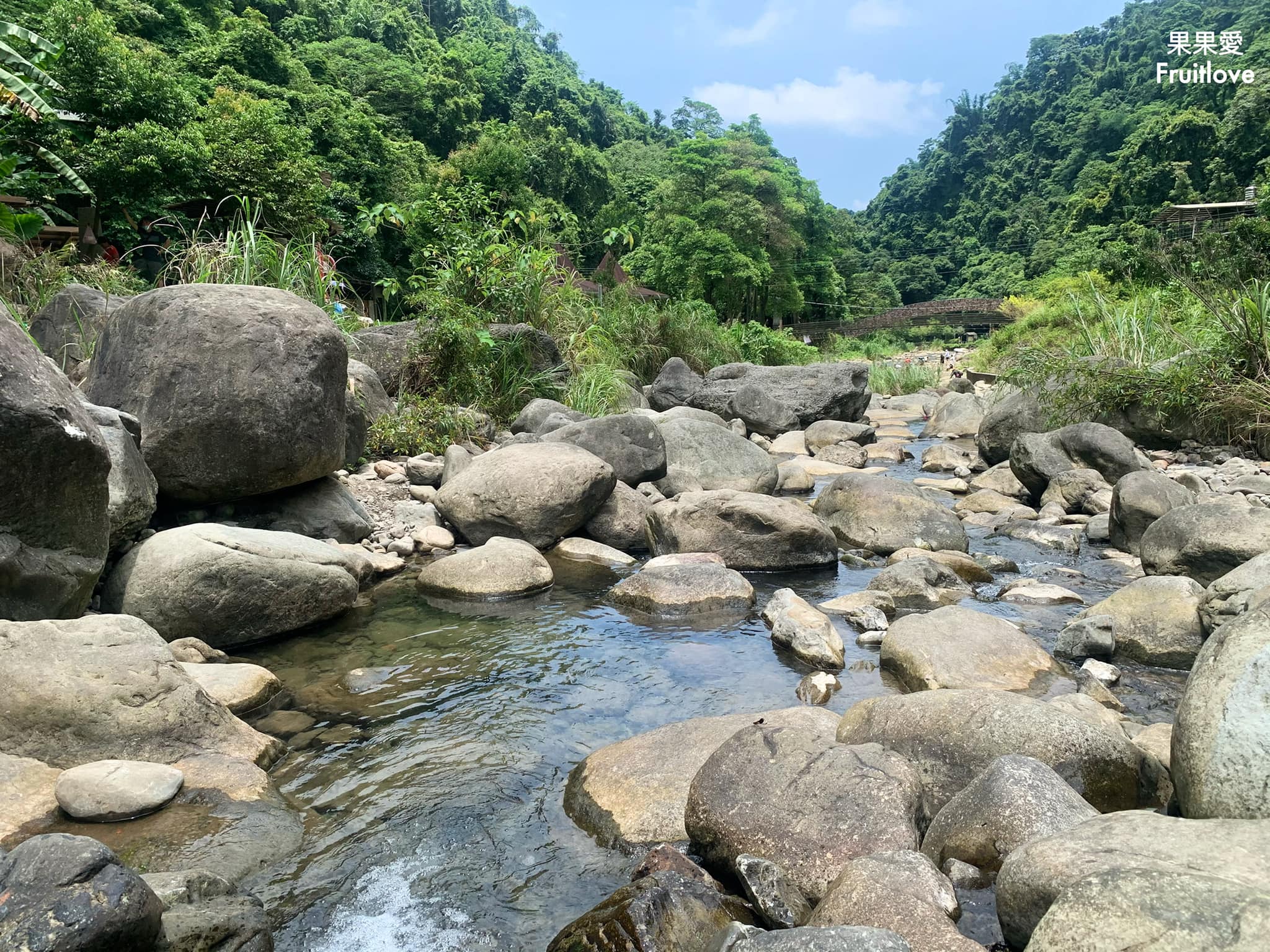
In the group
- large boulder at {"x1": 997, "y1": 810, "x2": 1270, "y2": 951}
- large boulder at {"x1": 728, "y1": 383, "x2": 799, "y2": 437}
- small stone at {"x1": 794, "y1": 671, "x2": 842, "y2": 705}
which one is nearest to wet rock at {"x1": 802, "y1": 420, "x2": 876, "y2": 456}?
large boulder at {"x1": 728, "y1": 383, "x2": 799, "y2": 437}

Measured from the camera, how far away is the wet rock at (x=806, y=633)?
18.9 ft

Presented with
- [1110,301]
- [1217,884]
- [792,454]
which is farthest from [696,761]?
[1110,301]

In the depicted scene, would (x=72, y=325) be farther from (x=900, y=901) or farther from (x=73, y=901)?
(x=900, y=901)

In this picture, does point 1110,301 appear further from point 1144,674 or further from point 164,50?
point 164,50

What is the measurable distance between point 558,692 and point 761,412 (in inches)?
527

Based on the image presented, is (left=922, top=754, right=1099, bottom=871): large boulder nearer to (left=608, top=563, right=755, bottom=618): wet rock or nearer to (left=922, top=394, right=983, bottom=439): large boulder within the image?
(left=608, top=563, right=755, bottom=618): wet rock

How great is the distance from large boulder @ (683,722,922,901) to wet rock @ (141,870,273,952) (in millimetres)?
1633

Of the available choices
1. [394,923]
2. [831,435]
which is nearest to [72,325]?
[394,923]

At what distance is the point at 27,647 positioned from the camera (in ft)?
13.5

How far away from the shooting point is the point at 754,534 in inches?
323

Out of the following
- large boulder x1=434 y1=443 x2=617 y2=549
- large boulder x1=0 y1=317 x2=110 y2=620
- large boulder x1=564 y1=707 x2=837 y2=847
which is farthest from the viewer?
large boulder x1=434 y1=443 x2=617 y2=549

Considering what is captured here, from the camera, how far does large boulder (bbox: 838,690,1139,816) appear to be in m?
3.62

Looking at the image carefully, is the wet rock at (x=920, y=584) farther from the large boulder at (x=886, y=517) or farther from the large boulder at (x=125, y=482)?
the large boulder at (x=125, y=482)

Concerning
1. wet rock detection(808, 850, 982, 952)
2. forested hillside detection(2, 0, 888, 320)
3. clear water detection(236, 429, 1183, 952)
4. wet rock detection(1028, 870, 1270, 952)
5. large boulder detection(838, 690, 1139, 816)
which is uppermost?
forested hillside detection(2, 0, 888, 320)
